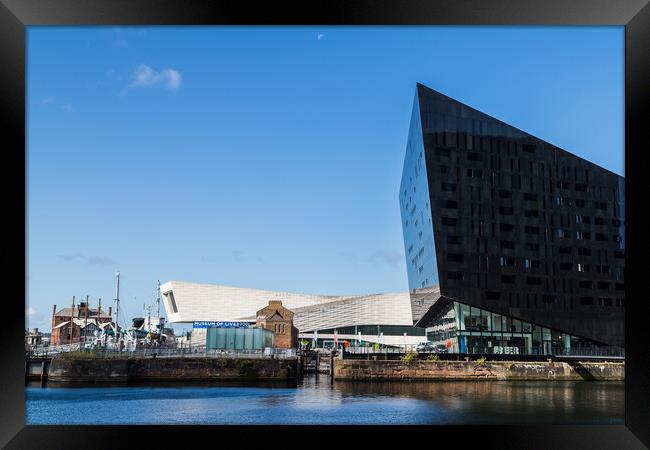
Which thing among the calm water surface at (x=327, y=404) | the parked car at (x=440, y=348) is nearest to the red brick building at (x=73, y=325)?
the parked car at (x=440, y=348)

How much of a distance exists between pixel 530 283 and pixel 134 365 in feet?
84.1

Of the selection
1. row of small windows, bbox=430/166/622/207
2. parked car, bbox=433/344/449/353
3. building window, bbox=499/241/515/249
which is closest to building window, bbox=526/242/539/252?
building window, bbox=499/241/515/249

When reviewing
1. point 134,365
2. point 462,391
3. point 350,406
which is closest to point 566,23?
point 350,406

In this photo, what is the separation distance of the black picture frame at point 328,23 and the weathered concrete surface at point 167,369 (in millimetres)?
25086

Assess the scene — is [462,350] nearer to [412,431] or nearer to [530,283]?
[530,283]

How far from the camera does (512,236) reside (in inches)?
1836

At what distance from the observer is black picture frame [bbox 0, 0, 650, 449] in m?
10.8

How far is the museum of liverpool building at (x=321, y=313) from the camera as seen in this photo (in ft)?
275

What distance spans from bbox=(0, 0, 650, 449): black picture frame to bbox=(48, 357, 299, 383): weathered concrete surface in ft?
82.3

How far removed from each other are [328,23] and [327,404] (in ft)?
55.3

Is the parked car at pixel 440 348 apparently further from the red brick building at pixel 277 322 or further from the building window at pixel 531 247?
the red brick building at pixel 277 322

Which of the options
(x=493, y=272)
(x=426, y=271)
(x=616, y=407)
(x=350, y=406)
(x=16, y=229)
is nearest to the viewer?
(x=16, y=229)

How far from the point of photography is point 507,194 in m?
46.9

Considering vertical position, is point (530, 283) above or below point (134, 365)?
above
